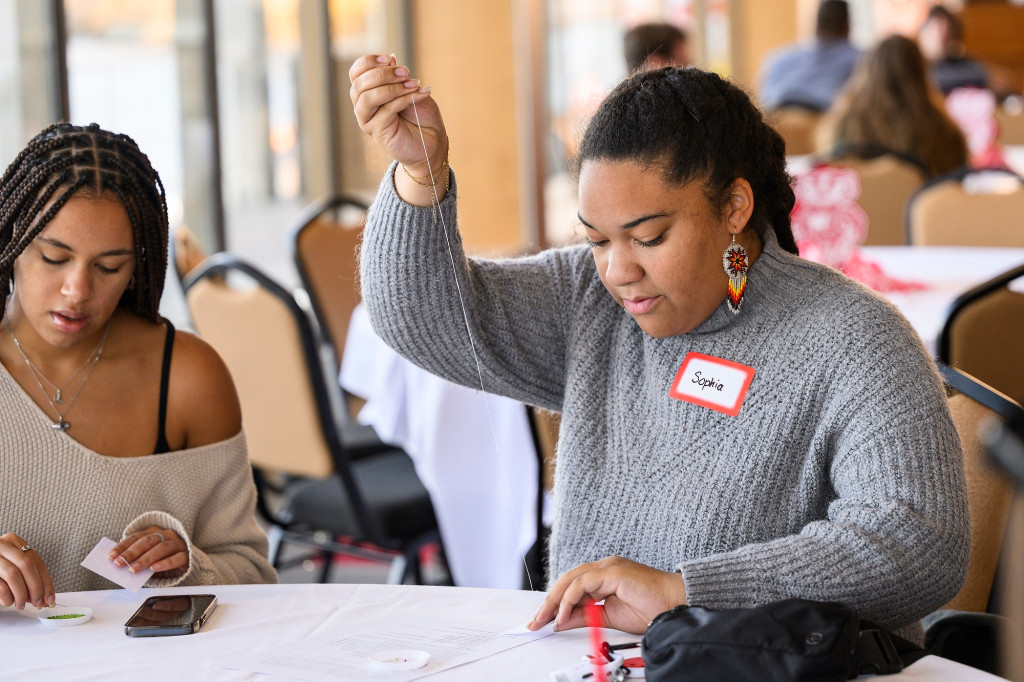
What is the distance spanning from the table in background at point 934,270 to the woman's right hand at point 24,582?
1.90 m

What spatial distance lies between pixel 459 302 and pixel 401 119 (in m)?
0.26

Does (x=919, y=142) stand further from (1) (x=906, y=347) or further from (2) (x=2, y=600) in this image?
(2) (x=2, y=600)

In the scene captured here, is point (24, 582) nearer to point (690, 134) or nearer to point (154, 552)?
point (154, 552)

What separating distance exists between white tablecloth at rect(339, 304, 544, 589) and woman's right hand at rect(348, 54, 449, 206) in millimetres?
1136

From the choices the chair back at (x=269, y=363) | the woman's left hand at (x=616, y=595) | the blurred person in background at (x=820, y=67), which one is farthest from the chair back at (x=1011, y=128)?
the woman's left hand at (x=616, y=595)

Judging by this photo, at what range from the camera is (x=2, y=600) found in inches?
52.9

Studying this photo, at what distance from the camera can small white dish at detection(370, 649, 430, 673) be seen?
3.81 ft

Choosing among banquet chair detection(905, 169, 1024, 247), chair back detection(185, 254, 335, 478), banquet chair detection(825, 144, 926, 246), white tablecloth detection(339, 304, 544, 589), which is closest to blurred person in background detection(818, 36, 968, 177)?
banquet chair detection(825, 144, 926, 246)

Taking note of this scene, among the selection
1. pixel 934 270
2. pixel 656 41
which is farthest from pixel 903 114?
pixel 934 270

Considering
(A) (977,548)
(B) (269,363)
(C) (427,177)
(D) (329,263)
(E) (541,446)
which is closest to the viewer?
(C) (427,177)

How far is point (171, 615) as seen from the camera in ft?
4.31

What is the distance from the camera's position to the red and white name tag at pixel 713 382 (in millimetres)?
1442

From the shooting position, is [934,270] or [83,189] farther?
[934,270]

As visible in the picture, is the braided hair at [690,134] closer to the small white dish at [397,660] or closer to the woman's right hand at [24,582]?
the small white dish at [397,660]
